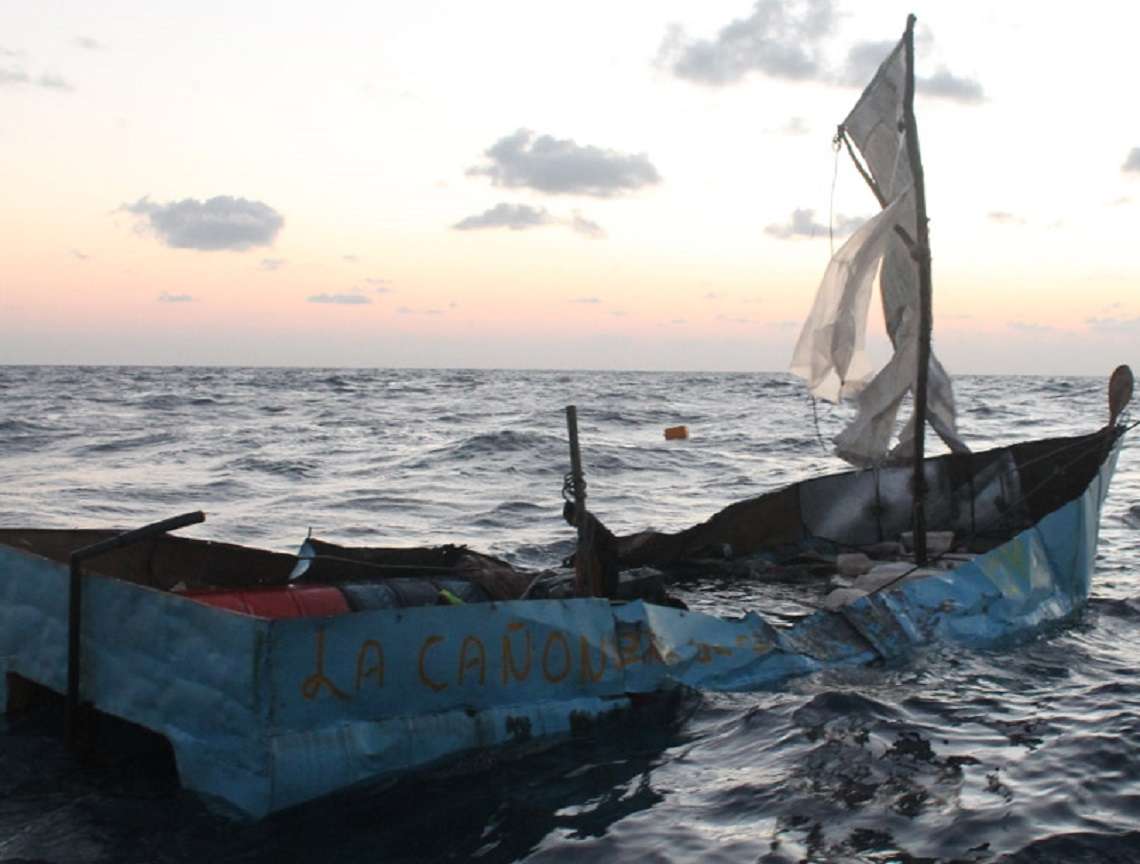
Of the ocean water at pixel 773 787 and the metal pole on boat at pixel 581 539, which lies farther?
the metal pole on boat at pixel 581 539

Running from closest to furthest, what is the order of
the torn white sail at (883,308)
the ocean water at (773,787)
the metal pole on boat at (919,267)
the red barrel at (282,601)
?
1. the ocean water at (773,787)
2. the red barrel at (282,601)
3. the torn white sail at (883,308)
4. the metal pole on boat at (919,267)

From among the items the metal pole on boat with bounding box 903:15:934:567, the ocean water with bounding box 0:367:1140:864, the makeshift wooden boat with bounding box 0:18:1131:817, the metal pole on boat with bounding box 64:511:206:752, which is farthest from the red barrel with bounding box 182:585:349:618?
the metal pole on boat with bounding box 903:15:934:567

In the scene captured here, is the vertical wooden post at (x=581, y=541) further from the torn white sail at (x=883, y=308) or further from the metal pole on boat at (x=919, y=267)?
the metal pole on boat at (x=919, y=267)

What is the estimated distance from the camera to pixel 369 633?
20.9 ft

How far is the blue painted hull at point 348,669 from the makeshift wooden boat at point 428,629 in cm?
1

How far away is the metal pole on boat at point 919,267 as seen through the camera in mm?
10570

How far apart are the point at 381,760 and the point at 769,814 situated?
236 centimetres

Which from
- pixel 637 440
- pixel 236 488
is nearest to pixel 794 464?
pixel 637 440

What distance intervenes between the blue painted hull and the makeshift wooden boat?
1cm

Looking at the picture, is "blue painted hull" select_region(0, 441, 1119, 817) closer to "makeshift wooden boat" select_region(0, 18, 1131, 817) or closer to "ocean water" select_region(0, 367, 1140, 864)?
"makeshift wooden boat" select_region(0, 18, 1131, 817)

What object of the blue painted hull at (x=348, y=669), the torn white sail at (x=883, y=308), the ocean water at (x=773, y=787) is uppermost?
the torn white sail at (x=883, y=308)

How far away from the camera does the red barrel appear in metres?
7.12

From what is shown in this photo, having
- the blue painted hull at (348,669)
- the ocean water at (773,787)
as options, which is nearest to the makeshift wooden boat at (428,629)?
the blue painted hull at (348,669)

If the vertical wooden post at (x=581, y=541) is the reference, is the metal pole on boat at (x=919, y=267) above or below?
above
